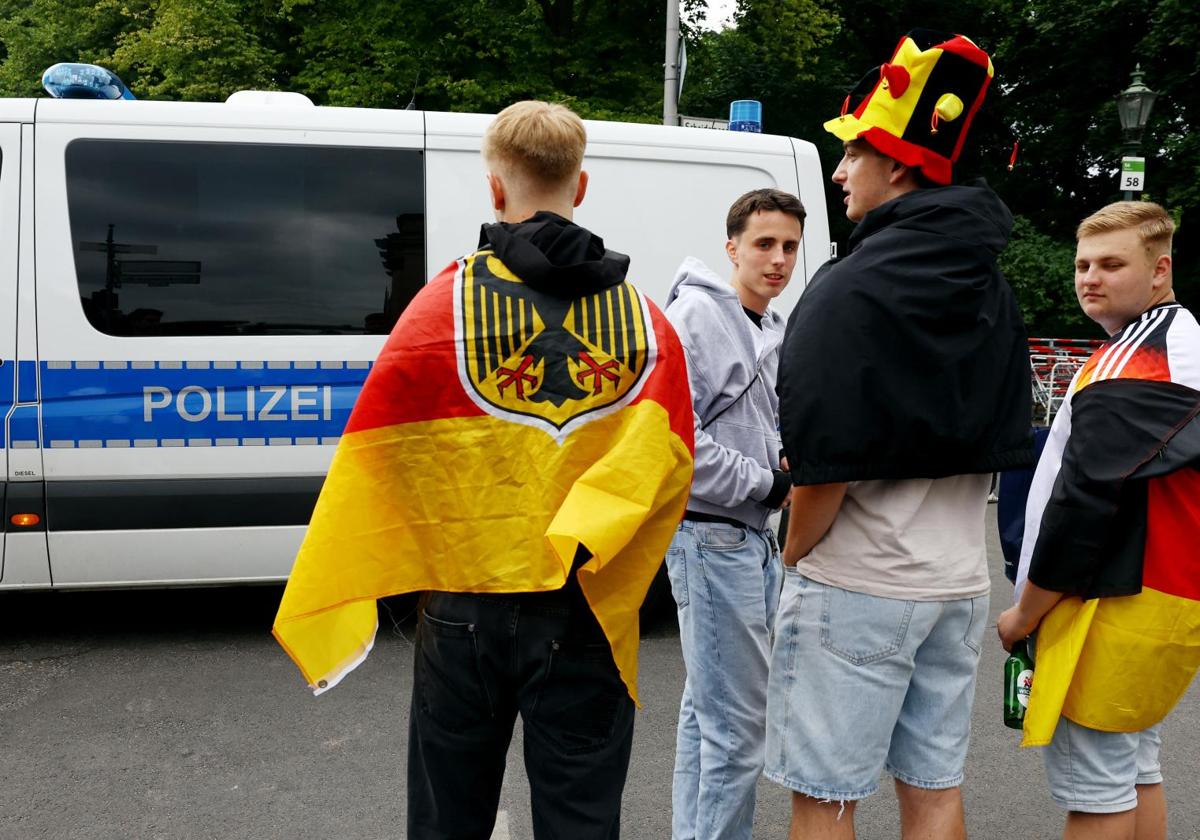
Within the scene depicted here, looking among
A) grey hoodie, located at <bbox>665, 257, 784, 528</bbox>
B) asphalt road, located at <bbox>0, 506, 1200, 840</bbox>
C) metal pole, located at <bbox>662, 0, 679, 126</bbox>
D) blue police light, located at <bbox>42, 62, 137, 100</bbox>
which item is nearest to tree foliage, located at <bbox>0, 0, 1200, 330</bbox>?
metal pole, located at <bbox>662, 0, 679, 126</bbox>

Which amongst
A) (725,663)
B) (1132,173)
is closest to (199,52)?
(1132,173)

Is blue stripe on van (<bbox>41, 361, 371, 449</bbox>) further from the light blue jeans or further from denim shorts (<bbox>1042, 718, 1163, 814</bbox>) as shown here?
denim shorts (<bbox>1042, 718, 1163, 814</bbox>)

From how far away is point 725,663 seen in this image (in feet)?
8.47

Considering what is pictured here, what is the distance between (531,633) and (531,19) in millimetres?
16163

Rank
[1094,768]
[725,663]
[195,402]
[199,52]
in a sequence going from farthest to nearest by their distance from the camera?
[199,52], [195,402], [725,663], [1094,768]

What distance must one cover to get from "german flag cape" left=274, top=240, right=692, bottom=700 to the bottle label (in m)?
1.10

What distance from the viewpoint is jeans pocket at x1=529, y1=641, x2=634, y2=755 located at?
1830mm

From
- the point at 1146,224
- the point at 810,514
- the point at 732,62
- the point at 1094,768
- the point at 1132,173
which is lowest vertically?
the point at 1094,768

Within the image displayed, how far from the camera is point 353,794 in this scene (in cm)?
342

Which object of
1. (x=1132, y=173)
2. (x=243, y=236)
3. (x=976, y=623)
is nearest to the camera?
(x=976, y=623)

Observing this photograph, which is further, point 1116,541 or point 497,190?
Answer: point 1116,541

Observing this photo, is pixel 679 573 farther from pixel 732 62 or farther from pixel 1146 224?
pixel 732 62

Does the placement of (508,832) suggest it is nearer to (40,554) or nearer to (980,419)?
(980,419)

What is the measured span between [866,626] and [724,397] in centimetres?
85
